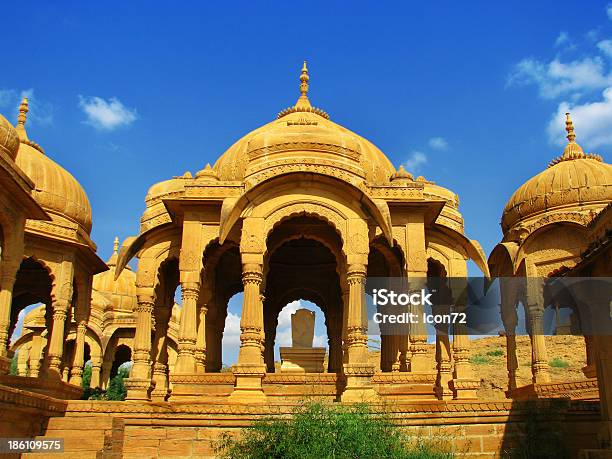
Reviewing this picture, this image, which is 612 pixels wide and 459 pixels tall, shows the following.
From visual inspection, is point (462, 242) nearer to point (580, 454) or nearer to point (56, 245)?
point (580, 454)

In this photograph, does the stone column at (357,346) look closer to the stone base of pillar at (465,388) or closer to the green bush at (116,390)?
the stone base of pillar at (465,388)

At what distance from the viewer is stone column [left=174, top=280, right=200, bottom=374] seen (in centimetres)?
1409

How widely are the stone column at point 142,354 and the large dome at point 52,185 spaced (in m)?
5.18

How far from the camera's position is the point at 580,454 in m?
9.59

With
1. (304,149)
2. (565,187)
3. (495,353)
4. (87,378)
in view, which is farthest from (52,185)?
(495,353)

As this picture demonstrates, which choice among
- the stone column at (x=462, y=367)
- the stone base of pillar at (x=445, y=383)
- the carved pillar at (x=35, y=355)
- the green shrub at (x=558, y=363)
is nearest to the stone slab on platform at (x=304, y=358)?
the stone base of pillar at (x=445, y=383)

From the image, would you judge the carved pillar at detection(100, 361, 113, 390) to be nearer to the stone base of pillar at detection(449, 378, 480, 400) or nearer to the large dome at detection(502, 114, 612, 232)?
the large dome at detection(502, 114, 612, 232)

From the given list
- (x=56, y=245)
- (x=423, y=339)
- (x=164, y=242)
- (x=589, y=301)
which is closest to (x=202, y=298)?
(x=164, y=242)

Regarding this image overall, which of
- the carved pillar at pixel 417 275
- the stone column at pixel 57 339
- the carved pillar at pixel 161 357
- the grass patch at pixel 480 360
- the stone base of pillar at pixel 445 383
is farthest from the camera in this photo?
the grass patch at pixel 480 360

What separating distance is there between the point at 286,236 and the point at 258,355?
15.8 feet

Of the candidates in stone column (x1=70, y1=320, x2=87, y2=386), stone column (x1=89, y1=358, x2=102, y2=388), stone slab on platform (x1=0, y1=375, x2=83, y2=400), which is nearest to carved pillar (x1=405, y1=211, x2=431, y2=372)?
stone slab on platform (x1=0, y1=375, x2=83, y2=400)

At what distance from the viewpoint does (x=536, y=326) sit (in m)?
17.0

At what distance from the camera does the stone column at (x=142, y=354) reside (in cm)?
1370

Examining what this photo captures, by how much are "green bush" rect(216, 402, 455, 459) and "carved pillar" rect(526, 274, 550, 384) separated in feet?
24.8
